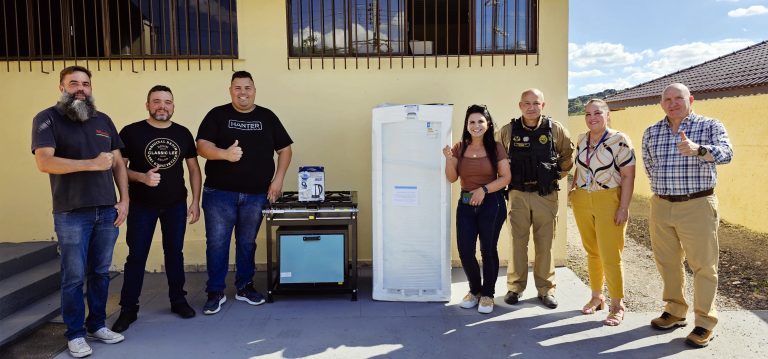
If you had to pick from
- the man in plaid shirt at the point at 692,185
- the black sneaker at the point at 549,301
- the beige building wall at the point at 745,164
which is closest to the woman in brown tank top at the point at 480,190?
the black sneaker at the point at 549,301

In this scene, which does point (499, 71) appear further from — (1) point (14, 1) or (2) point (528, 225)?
(1) point (14, 1)

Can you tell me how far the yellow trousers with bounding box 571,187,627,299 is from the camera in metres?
3.78

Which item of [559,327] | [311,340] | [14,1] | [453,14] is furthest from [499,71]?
[14,1]

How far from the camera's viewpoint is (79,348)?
3312mm

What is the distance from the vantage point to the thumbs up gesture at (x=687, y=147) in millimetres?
3270

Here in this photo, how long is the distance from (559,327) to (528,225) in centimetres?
86

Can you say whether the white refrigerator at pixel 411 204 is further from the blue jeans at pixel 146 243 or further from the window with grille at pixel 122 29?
the window with grille at pixel 122 29

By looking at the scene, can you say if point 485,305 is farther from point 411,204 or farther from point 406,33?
point 406,33

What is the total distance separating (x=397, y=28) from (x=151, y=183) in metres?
2.90

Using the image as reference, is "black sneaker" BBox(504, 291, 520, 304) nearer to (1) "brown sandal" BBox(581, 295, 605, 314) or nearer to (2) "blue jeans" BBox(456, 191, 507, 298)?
(2) "blue jeans" BBox(456, 191, 507, 298)

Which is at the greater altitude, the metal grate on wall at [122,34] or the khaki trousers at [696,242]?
the metal grate on wall at [122,34]

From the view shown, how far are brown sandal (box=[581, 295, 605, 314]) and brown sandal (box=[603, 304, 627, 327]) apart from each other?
168 millimetres

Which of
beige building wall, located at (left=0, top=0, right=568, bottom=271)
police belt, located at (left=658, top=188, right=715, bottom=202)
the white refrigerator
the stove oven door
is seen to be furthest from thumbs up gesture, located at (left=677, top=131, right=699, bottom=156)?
the stove oven door

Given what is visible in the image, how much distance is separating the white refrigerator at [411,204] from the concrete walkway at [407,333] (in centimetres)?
20
